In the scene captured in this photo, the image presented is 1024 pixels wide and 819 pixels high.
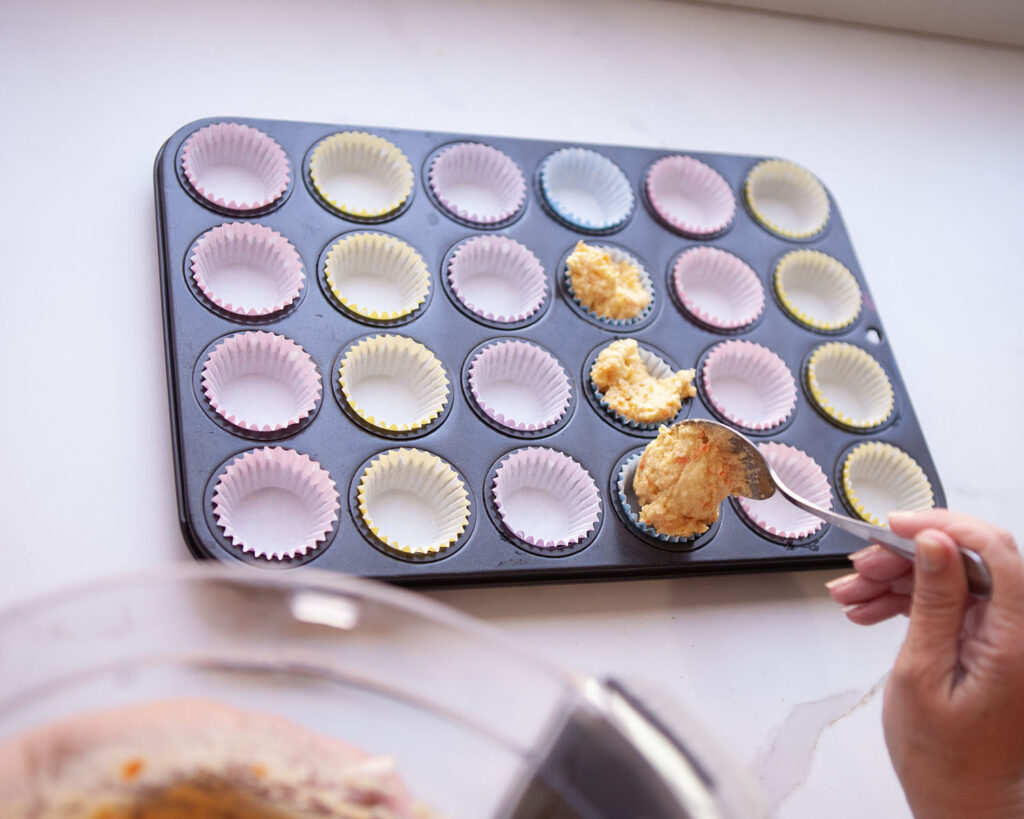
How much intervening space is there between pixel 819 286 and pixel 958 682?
41.2 inches

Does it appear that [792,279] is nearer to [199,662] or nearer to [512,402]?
[512,402]

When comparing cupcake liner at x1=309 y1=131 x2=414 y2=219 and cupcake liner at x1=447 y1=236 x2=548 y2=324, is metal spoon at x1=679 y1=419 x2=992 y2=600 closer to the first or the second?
cupcake liner at x1=447 y1=236 x2=548 y2=324

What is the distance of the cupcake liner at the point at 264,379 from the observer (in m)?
1.40

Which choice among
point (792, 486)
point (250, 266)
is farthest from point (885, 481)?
point (250, 266)

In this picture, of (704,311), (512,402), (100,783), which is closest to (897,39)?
(704,311)

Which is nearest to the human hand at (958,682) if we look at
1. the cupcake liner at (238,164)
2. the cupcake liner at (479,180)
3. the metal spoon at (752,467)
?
the metal spoon at (752,467)

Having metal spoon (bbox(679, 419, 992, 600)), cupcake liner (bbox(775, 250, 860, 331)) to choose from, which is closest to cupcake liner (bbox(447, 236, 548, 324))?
metal spoon (bbox(679, 419, 992, 600))

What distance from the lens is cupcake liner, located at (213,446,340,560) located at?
4.28 ft

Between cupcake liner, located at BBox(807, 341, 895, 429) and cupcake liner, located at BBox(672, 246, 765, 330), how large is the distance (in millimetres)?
160

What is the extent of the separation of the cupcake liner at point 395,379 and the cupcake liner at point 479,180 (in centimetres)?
35

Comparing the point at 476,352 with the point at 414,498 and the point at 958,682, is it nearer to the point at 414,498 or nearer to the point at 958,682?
the point at 414,498

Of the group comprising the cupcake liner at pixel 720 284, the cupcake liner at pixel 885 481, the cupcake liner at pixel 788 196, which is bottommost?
the cupcake liner at pixel 885 481

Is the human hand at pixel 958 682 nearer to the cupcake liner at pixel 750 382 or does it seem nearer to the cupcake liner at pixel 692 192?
the cupcake liner at pixel 750 382

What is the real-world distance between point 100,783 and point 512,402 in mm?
978
